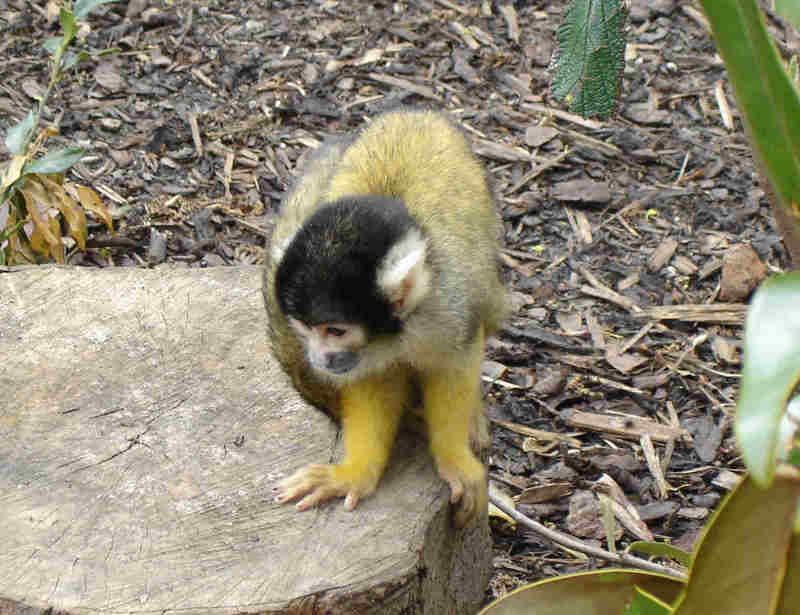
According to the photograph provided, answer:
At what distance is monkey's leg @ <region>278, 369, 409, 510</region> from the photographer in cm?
229

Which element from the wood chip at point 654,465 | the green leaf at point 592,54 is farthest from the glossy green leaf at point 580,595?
the wood chip at point 654,465

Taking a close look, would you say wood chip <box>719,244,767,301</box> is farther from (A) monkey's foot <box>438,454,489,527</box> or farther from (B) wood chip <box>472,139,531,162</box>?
(A) monkey's foot <box>438,454,489,527</box>

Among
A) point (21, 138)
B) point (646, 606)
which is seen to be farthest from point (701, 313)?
point (646, 606)

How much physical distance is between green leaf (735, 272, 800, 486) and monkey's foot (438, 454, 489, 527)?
5.18 ft

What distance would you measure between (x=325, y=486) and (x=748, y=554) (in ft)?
4.60

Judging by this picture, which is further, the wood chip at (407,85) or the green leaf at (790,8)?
the wood chip at (407,85)

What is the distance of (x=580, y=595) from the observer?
4.73ft

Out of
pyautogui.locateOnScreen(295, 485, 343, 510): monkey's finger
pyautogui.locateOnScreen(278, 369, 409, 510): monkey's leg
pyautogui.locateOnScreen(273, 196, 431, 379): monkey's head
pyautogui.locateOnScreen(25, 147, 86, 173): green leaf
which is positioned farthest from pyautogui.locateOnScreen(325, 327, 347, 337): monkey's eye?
pyautogui.locateOnScreen(25, 147, 86, 173): green leaf

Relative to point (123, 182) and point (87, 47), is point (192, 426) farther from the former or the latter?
point (87, 47)

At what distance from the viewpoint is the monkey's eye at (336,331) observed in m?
2.29

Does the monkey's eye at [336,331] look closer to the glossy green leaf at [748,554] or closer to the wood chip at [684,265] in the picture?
the glossy green leaf at [748,554]

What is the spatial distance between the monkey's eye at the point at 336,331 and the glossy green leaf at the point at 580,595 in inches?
37.9

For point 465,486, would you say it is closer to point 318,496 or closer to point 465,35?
point 318,496

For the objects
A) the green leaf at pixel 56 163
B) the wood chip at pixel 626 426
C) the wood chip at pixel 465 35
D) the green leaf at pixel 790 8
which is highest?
the green leaf at pixel 790 8
